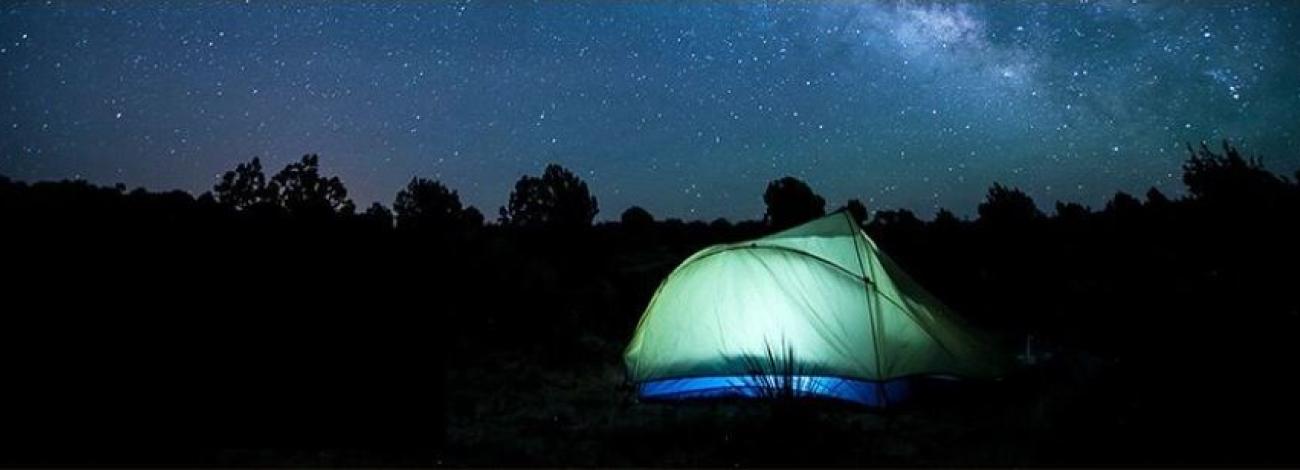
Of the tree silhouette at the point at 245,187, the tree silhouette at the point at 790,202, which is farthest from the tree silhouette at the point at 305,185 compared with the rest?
the tree silhouette at the point at 790,202

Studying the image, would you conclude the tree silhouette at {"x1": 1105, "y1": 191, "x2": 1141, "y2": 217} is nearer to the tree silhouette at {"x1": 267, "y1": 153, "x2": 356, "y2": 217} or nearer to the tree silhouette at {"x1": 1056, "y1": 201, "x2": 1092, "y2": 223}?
the tree silhouette at {"x1": 1056, "y1": 201, "x2": 1092, "y2": 223}

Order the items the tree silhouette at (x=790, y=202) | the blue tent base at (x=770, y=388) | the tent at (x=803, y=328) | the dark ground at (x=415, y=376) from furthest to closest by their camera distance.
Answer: the tree silhouette at (x=790, y=202) → the tent at (x=803, y=328) → the blue tent base at (x=770, y=388) → the dark ground at (x=415, y=376)

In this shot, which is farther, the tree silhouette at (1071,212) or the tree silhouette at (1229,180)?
the tree silhouette at (1071,212)

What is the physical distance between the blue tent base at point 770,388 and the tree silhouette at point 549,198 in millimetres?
26265

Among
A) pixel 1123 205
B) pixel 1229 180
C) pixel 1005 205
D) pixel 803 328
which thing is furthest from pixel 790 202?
pixel 803 328

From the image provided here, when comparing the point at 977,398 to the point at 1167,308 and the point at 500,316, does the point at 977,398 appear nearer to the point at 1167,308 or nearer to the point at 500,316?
the point at 1167,308

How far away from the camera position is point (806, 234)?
6.79 meters

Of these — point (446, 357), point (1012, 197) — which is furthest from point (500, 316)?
point (1012, 197)

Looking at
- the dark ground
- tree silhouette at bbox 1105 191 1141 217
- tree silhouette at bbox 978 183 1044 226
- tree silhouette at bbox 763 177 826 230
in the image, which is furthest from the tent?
tree silhouette at bbox 763 177 826 230

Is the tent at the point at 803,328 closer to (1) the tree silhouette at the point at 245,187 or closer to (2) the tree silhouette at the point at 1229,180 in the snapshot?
(2) the tree silhouette at the point at 1229,180

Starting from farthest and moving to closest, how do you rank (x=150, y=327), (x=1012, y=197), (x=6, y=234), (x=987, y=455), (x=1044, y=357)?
1. (x=1012, y=197)
2. (x=1044, y=357)
3. (x=6, y=234)
4. (x=150, y=327)
5. (x=987, y=455)

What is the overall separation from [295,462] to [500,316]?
6671mm

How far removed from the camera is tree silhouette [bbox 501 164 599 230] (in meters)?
33.3

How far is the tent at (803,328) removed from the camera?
239 inches
